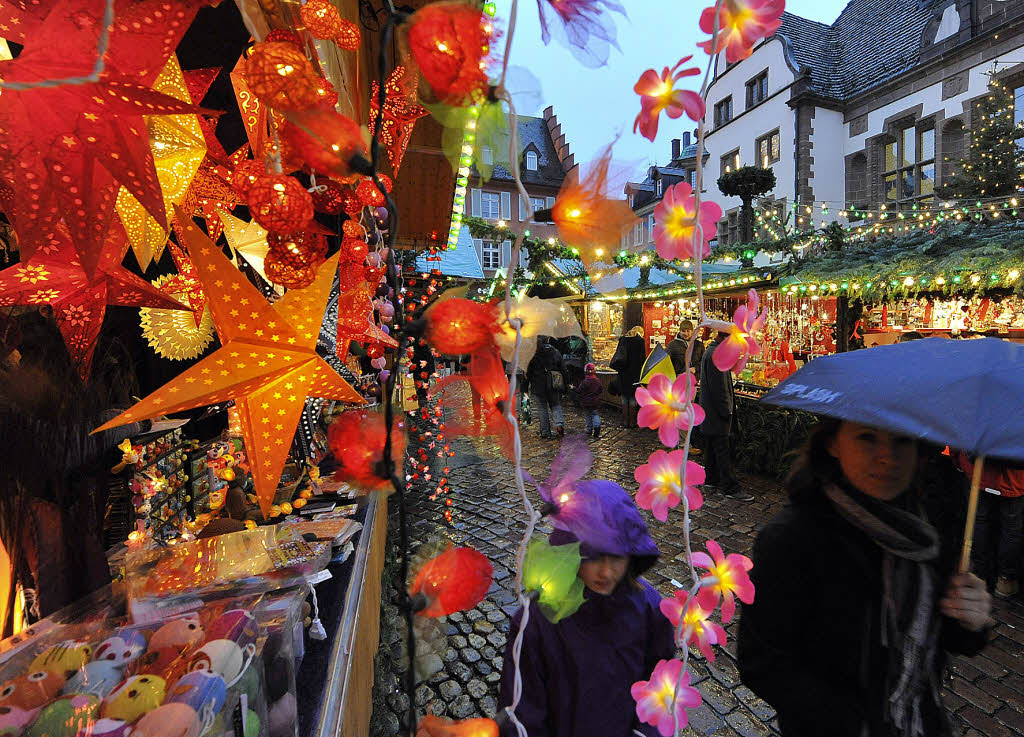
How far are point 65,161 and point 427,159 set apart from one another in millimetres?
2790

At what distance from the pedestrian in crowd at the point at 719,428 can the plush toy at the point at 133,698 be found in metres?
5.82

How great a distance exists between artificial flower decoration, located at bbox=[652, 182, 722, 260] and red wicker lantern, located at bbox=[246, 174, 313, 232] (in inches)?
21.8

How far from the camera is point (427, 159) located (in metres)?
3.25

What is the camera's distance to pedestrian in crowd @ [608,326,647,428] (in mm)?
9430

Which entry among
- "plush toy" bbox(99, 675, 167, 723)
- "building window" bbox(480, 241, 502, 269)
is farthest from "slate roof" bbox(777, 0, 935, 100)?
"plush toy" bbox(99, 675, 167, 723)

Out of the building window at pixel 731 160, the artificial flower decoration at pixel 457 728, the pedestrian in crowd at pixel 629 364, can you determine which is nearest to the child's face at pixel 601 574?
the artificial flower decoration at pixel 457 728

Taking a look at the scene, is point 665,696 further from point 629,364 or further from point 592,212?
point 629,364

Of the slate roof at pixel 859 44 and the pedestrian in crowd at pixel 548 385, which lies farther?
the slate roof at pixel 859 44

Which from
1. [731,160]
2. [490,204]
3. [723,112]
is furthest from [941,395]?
[490,204]

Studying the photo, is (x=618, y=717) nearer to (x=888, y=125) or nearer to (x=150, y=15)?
(x=150, y=15)

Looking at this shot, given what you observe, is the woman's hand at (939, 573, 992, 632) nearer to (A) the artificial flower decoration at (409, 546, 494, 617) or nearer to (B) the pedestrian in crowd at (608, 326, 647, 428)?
(A) the artificial flower decoration at (409, 546, 494, 617)

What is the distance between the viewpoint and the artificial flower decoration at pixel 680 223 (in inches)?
28.8

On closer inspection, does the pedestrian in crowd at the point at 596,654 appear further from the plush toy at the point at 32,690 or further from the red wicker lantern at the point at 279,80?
the red wicker lantern at the point at 279,80

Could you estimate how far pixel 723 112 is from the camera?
20.9m
